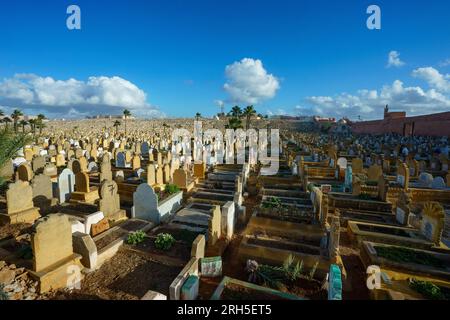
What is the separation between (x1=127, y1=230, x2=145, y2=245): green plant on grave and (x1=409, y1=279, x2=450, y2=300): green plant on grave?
5992mm

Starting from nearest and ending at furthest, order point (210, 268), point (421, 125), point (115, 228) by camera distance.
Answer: point (210, 268), point (115, 228), point (421, 125)

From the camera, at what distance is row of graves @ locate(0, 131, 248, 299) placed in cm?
452

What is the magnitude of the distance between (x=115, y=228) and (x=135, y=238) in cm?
111

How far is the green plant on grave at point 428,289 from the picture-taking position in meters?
4.33

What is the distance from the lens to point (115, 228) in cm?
690

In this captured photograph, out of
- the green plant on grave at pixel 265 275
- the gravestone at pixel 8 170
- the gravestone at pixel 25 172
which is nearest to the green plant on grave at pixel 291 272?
the green plant on grave at pixel 265 275

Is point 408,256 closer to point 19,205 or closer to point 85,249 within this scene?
point 85,249

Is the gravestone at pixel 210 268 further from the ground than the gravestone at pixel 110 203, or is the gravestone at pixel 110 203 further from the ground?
the gravestone at pixel 110 203

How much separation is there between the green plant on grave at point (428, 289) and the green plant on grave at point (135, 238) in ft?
19.7

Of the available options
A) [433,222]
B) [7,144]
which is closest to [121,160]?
[7,144]

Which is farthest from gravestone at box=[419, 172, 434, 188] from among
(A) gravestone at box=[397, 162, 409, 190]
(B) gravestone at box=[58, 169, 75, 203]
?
(B) gravestone at box=[58, 169, 75, 203]

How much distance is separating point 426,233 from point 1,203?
1307 centimetres

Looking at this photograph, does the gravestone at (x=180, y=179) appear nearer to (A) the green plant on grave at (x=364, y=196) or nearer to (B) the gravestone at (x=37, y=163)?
(B) the gravestone at (x=37, y=163)
